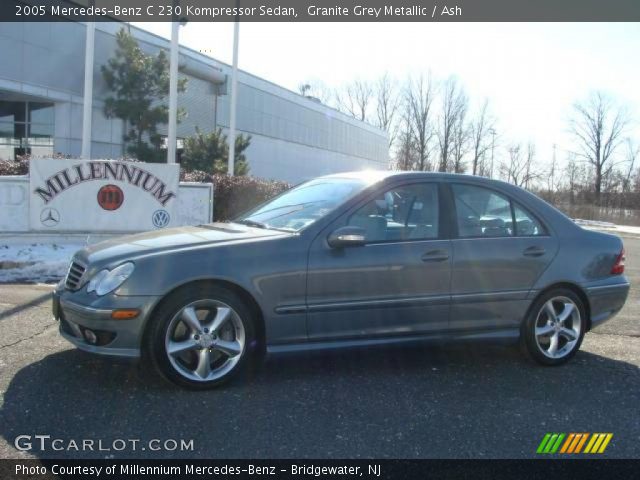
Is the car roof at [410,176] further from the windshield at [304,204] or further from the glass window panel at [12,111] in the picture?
the glass window panel at [12,111]

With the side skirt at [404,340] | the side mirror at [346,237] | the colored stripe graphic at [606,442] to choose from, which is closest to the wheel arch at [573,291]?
the side skirt at [404,340]

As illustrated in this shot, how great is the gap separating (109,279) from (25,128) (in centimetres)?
2383

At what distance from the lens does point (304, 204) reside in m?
4.89

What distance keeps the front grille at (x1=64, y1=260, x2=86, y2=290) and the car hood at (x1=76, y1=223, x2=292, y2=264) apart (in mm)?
57

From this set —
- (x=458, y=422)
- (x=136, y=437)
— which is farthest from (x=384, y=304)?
(x=136, y=437)

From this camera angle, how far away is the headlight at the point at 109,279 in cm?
392

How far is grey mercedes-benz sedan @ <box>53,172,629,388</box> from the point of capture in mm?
3965

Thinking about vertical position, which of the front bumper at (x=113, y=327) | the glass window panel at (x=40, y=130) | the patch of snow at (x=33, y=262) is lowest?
the patch of snow at (x=33, y=262)

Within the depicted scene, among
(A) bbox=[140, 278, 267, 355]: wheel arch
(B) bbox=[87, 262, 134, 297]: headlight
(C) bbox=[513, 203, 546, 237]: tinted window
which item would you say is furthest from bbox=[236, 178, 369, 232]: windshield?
(C) bbox=[513, 203, 546, 237]: tinted window

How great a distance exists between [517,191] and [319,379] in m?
2.35

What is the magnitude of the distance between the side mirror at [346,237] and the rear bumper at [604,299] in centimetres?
216

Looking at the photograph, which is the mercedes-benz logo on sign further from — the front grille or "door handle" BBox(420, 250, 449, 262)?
"door handle" BBox(420, 250, 449, 262)

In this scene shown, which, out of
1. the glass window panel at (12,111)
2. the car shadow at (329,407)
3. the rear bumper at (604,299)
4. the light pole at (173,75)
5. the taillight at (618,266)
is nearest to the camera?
the car shadow at (329,407)
